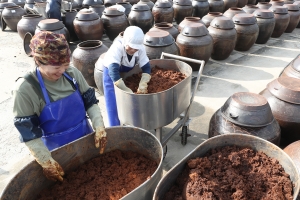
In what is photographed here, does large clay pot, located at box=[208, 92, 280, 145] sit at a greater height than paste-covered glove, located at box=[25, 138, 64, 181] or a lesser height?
lesser

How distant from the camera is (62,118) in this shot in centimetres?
208

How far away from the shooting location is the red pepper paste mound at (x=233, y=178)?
62.7 inches

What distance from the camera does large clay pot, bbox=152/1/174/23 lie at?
8219 mm

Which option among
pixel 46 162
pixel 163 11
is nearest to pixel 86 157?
pixel 46 162

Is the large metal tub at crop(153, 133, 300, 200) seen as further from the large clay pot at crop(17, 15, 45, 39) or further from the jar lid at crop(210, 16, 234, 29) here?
the large clay pot at crop(17, 15, 45, 39)

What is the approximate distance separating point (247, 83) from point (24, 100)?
16.4 feet

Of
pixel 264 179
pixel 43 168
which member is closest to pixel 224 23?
pixel 264 179

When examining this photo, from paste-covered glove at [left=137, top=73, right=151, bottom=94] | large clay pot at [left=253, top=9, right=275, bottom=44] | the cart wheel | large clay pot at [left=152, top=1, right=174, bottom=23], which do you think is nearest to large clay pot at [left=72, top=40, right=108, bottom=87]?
paste-covered glove at [left=137, top=73, right=151, bottom=94]

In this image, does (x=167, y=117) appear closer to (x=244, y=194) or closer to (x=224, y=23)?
(x=244, y=194)

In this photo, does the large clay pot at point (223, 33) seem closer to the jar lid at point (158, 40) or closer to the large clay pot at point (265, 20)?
the large clay pot at point (265, 20)

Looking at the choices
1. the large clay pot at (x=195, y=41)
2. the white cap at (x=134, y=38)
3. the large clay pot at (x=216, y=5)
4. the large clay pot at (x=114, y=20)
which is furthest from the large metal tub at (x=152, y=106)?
the large clay pot at (x=216, y=5)

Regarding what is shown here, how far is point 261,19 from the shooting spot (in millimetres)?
7410

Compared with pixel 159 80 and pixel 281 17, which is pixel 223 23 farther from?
pixel 159 80

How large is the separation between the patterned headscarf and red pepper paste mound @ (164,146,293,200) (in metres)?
1.16
